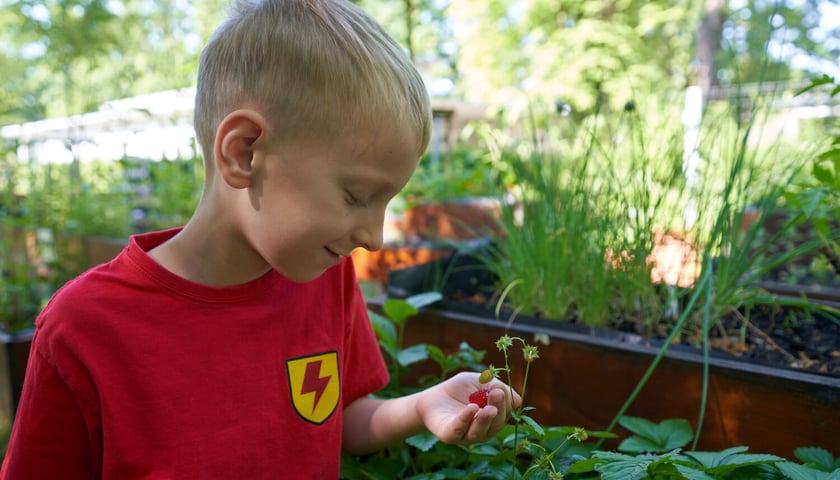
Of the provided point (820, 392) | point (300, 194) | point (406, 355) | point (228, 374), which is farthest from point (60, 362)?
point (820, 392)

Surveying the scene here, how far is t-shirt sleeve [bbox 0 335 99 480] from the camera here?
0.81 metres

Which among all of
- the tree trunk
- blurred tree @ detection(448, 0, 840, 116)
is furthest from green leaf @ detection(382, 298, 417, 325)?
the tree trunk

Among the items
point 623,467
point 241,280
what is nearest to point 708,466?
point 623,467

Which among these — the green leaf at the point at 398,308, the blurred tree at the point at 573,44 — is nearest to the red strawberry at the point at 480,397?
the green leaf at the point at 398,308

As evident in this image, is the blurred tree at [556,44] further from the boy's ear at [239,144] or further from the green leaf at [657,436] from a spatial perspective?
the boy's ear at [239,144]

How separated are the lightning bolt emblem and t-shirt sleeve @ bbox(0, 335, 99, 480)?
0.32m

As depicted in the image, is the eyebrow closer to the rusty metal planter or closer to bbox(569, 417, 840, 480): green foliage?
bbox(569, 417, 840, 480): green foliage

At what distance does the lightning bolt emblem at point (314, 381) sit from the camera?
102 cm

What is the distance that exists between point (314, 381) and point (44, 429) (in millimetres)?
386

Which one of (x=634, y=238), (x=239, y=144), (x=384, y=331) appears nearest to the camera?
(x=239, y=144)

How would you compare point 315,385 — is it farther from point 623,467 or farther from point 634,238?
point 634,238

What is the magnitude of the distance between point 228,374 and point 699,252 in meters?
1.21

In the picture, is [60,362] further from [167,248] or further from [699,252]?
[699,252]

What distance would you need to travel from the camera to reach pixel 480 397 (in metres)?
0.78
